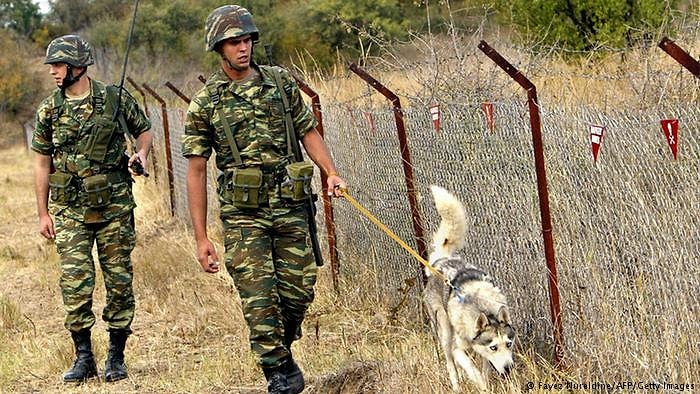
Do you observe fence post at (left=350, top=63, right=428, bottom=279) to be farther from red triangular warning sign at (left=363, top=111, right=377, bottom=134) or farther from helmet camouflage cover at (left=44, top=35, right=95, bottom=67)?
helmet camouflage cover at (left=44, top=35, right=95, bottom=67)

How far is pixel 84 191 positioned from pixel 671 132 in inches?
149

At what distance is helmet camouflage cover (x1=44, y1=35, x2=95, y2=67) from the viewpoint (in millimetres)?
6168

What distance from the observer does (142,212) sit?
45.3 feet

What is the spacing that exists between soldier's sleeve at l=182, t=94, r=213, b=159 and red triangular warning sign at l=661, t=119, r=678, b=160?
2.44 metres

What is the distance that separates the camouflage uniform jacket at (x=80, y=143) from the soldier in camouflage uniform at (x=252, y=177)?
120cm

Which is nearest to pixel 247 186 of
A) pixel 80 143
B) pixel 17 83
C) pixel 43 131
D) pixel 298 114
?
pixel 298 114

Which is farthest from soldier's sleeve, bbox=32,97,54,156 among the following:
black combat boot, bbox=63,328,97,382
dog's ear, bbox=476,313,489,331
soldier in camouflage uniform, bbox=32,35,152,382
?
dog's ear, bbox=476,313,489,331

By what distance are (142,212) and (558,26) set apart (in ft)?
20.5

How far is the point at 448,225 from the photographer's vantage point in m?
5.59

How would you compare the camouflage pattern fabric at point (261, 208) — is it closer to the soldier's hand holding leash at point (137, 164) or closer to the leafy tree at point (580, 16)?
the soldier's hand holding leash at point (137, 164)

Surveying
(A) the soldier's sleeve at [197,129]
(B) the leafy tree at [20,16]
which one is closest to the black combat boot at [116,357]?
(A) the soldier's sleeve at [197,129]

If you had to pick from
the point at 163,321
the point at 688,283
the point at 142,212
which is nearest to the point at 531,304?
the point at 688,283

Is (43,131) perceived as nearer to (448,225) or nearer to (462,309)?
(448,225)

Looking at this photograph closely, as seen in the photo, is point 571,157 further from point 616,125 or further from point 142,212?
point 142,212
